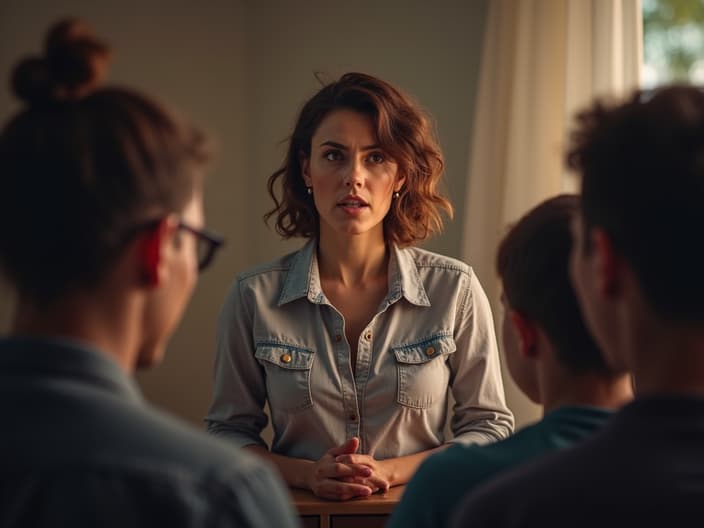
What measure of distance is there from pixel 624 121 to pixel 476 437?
62.2 inches

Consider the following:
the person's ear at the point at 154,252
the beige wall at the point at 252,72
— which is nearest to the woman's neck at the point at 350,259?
the beige wall at the point at 252,72

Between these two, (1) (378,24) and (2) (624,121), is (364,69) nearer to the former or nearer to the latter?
(1) (378,24)

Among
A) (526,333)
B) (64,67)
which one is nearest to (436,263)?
(526,333)

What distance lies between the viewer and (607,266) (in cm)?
92

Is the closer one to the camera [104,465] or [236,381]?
[104,465]

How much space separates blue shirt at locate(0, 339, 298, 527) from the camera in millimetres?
785

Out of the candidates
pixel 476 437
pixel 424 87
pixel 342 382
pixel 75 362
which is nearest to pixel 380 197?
pixel 342 382

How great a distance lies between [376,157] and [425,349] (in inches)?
19.6

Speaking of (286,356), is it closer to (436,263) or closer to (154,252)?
(436,263)

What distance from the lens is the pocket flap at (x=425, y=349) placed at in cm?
240

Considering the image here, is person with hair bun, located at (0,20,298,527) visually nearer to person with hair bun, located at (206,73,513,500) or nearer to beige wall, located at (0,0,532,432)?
person with hair bun, located at (206,73,513,500)

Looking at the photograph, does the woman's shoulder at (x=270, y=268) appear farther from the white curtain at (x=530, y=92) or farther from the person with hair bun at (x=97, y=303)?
the person with hair bun at (x=97, y=303)

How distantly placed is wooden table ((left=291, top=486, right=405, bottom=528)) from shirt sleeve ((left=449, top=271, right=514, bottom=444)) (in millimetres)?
394

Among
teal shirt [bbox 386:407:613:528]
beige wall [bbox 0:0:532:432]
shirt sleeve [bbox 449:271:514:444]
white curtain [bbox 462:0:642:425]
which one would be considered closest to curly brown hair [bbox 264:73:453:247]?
shirt sleeve [bbox 449:271:514:444]
